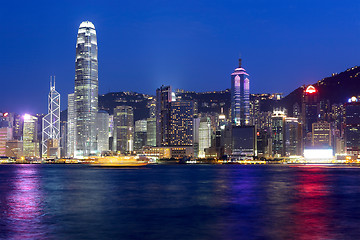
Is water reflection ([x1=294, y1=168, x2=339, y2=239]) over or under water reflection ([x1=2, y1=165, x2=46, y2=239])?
under

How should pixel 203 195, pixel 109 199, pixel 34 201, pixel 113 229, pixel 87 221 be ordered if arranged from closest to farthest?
1. pixel 113 229
2. pixel 87 221
3. pixel 34 201
4. pixel 109 199
5. pixel 203 195

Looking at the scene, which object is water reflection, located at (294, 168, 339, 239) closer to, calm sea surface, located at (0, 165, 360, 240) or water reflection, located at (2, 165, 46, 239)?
calm sea surface, located at (0, 165, 360, 240)

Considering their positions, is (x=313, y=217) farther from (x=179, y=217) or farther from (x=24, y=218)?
(x=24, y=218)

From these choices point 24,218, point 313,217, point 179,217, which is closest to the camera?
point 24,218

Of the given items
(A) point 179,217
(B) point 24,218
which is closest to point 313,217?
(A) point 179,217

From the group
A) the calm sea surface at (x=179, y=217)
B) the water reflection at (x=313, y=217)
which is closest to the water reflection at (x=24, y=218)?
the calm sea surface at (x=179, y=217)

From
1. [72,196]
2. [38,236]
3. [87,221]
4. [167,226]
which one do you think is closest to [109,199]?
[72,196]

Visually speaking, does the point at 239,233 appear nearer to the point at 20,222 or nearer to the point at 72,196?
the point at 20,222

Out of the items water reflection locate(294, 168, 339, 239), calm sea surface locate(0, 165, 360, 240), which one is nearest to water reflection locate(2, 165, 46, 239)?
calm sea surface locate(0, 165, 360, 240)

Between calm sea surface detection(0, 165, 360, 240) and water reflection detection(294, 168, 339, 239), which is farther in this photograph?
calm sea surface detection(0, 165, 360, 240)

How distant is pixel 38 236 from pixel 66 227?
4.75 meters

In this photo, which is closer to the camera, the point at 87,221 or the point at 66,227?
the point at 66,227

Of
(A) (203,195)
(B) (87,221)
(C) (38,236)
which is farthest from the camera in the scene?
(A) (203,195)

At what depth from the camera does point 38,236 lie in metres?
36.2
